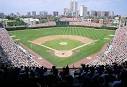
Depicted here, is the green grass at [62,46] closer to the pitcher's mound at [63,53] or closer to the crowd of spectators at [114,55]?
the pitcher's mound at [63,53]

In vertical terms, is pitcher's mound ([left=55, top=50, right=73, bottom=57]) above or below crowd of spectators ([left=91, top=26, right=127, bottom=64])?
below

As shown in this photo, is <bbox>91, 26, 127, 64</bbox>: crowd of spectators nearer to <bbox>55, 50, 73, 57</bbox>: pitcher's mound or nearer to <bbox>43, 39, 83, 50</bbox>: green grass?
<bbox>55, 50, 73, 57</bbox>: pitcher's mound

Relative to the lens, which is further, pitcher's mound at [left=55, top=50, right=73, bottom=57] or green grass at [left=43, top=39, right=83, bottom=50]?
green grass at [left=43, top=39, right=83, bottom=50]

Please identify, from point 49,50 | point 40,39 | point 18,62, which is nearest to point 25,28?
point 40,39

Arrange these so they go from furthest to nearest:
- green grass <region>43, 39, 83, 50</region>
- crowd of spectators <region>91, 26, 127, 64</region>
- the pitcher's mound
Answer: green grass <region>43, 39, 83, 50</region> → the pitcher's mound → crowd of spectators <region>91, 26, 127, 64</region>

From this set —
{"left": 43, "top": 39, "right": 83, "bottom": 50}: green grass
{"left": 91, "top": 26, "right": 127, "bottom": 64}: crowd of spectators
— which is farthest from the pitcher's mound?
{"left": 91, "top": 26, "right": 127, "bottom": 64}: crowd of spectators

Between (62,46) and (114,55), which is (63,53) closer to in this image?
(62,46)

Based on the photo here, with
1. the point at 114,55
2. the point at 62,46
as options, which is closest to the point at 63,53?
the point at 62,46

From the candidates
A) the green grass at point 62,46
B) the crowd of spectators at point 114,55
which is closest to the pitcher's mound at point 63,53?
the green grass at point 62,46

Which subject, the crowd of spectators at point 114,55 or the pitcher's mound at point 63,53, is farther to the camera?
the pitcher's mound at point 63,53

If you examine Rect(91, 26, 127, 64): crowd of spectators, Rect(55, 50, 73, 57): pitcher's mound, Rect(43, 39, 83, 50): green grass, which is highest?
Rect(91, 26, 127, 64): crowd of spectators

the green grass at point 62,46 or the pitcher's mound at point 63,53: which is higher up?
the green grass at point 62,46
